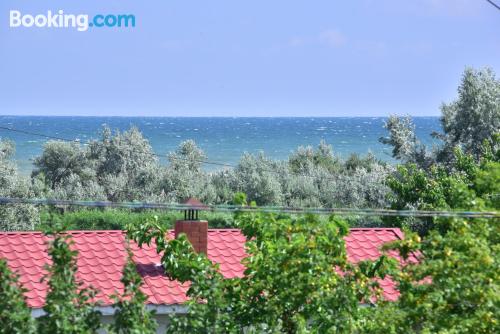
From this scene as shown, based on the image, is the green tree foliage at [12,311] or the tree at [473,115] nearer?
the green tree foliage at [12,311]

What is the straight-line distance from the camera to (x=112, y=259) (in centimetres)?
1727

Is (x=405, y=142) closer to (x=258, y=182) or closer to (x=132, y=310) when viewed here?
(x=258, y=182)

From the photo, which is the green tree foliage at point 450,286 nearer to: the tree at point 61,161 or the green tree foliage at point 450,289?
the green tree foliage at point 450,289

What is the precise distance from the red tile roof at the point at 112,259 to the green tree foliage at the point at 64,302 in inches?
238

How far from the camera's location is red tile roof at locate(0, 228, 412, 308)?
16234 mm

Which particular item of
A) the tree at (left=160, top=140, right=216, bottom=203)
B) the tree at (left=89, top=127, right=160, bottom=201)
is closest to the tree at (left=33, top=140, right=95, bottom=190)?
the tree at (left=89, top=127, right=160, bottom=201)

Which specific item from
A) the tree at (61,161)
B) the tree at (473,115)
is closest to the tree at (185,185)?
the tree at (61,161)

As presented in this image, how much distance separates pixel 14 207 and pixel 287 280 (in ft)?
87.1

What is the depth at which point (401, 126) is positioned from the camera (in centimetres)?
4381

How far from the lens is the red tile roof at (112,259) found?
16.2 metres

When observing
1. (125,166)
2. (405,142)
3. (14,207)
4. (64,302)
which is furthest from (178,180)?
(64,302)

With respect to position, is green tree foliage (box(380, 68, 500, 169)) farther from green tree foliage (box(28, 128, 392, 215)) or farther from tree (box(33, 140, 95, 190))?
tree (box(33, 140, 95, 190))

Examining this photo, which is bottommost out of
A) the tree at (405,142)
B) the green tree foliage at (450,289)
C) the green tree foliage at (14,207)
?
the green tree foliage at (14,207)

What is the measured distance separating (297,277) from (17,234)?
8091 millimetres
